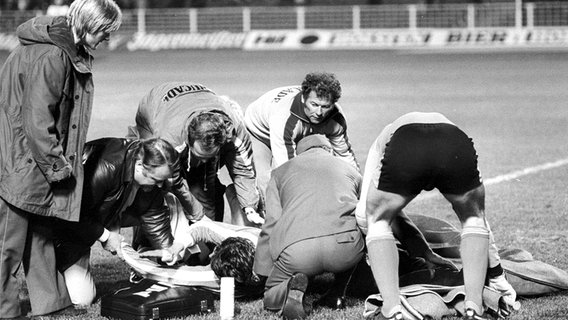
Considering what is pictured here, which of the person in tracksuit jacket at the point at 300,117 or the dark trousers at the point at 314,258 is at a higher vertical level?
the person in tracksuit jacket at the point at 300,117

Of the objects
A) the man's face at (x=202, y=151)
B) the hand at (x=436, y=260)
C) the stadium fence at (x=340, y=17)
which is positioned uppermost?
the man's face at (x=202, y=151)

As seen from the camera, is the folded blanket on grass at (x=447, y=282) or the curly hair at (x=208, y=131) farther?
the curly hair at (x=208, y=131)

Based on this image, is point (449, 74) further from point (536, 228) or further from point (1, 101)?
point (1, 101)

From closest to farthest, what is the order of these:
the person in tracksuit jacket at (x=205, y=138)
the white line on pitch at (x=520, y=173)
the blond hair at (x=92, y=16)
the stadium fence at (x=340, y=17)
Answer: the blond hair at (x=92, y=16) < the person in tracksuit jacket at (x=205, y=138) < the white line on pitch at (x=520, y=173) < the stadium fence at (x=340, y=17)

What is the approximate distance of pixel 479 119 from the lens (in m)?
16.8

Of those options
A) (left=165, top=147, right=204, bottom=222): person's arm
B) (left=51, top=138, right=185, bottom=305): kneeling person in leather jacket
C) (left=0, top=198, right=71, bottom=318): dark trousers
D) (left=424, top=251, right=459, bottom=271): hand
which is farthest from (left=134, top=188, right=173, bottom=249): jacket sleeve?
(left=424, top=251, right=459, bottom=271): hand

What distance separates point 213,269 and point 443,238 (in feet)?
5.16

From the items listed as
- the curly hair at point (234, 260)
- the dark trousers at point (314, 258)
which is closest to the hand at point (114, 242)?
the curly hair at point (234, 260)

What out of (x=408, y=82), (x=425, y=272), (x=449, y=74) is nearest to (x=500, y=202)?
(x=425, y=272)

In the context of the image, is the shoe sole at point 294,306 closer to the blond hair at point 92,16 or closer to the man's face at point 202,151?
the man's face at point 202,151

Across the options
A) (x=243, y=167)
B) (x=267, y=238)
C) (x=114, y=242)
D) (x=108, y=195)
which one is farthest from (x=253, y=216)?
(x=108, y=195)

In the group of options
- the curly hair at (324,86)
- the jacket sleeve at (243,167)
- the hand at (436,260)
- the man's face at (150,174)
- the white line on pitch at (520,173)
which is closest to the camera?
the man's face at (150,174)

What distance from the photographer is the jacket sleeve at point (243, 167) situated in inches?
300

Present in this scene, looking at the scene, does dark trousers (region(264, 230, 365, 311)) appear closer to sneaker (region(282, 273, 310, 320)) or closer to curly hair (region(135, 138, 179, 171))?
sneaker (region(282, 273, 310, 320))
